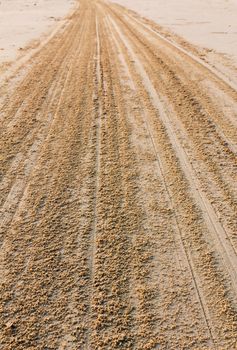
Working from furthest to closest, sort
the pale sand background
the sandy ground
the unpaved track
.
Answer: the pale sand background → the sandy ground → the unpaved track

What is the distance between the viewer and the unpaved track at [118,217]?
273 cm

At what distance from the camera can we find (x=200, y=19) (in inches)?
683

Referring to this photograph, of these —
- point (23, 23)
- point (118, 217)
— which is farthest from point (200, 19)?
point (118, 217)

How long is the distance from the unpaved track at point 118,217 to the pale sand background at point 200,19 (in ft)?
17.8

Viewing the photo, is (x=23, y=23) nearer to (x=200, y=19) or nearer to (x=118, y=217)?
(x=200, y=19)

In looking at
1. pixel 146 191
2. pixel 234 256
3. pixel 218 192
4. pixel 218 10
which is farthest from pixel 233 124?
pixel 218 10

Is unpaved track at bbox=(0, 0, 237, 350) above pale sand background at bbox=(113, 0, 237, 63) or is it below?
below

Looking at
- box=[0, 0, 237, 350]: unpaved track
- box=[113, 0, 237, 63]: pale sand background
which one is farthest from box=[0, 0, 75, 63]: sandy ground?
box=[113, 0, 237, 63]: pale sand background

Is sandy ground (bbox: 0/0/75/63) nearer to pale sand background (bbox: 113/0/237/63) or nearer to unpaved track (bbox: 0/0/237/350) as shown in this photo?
unpaved track (bbox: 0/0/237/350)

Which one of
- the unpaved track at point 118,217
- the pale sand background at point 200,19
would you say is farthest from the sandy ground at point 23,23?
the pale sand background at point 200,19

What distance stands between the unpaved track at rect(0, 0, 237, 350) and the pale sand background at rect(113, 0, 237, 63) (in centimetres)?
541

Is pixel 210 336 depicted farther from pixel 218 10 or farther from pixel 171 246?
pixel 218 10

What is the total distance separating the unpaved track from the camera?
273 cm

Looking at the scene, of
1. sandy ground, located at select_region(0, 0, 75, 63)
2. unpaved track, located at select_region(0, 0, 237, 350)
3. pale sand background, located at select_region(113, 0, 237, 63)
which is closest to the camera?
unpaved track, located at select_region(0, 0, 237, 350)
